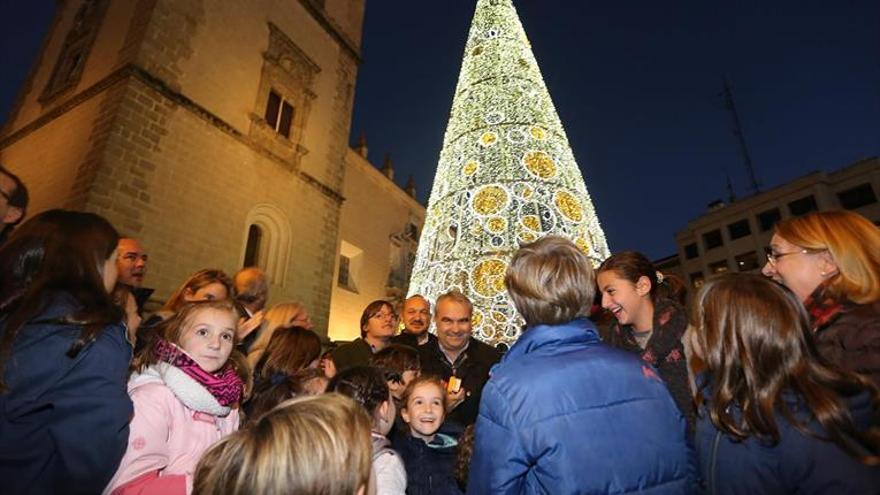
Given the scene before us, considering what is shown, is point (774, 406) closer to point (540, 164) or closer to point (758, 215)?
point (540, 164)

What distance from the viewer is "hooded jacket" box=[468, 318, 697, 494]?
134 centimetres

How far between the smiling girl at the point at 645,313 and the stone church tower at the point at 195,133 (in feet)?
27.5

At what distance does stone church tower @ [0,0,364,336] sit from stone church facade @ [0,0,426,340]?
0.10 feet

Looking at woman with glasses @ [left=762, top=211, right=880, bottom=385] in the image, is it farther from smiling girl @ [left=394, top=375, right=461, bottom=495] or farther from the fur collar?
the fur collar

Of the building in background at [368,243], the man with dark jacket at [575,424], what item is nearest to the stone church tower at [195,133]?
the building in background at [368,243]

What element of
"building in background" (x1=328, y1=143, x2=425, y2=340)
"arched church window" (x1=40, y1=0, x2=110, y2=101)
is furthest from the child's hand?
"arched church window" (x1=40, y1=0, x2=110, y2=101)

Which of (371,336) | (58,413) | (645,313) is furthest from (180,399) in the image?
(645,313)

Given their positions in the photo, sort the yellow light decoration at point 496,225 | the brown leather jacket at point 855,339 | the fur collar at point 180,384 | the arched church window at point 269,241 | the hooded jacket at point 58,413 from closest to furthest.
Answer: the hooded jacket at point 58,413 → the brown leather jacket at point 855,339 → the fur collar at point 180,384 → the yellow light decoration at point 496,225 → the arched church window at point 269,241

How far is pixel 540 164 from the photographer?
19.9 ft

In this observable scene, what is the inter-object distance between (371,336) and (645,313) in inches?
96.8

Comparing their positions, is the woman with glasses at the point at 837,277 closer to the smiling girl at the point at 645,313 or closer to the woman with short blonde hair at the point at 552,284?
the smiling girl at the point at 645,313

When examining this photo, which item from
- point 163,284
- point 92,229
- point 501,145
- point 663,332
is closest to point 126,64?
point 163,284

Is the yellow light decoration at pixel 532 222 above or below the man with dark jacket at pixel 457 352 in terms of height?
above

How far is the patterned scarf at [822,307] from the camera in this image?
1656 mm
